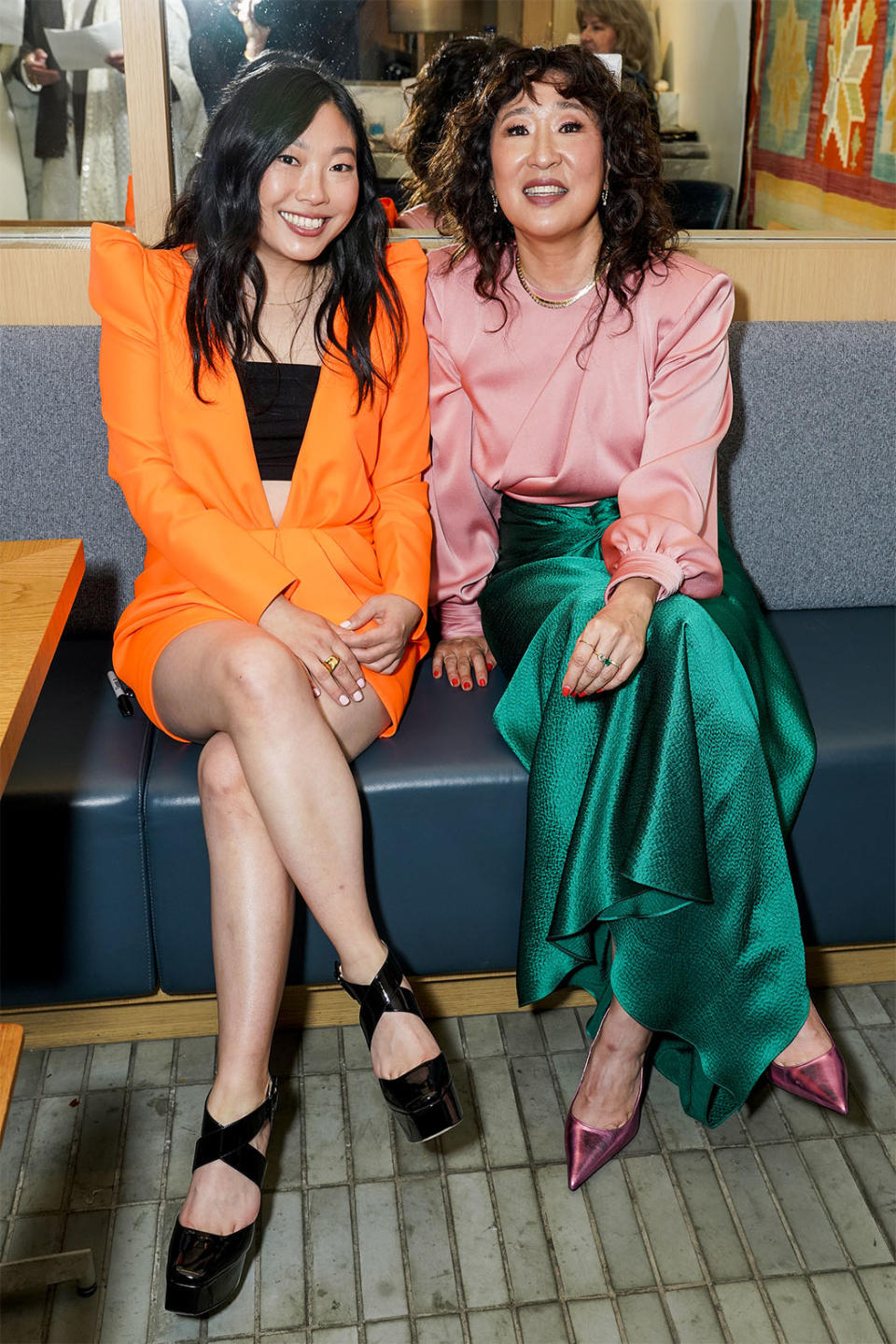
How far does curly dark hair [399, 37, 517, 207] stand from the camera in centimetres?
202

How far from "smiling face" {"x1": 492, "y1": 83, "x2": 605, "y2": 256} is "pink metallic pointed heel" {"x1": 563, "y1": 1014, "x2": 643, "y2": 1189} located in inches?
51.3

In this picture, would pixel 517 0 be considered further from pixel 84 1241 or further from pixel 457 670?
pixel 84 1241

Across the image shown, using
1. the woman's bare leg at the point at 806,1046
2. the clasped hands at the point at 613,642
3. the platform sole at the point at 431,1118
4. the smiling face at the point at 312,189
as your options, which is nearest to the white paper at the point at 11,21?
the smiling face at the point at 312,189

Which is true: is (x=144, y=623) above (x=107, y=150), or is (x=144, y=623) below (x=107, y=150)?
below

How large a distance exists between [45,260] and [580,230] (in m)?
0.89

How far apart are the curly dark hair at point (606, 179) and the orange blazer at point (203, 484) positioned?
27 centimetres

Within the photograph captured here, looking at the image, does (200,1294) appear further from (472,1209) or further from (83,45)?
(83,45)

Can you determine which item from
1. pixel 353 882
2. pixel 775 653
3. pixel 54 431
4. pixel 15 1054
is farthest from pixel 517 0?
pixel 15 1054

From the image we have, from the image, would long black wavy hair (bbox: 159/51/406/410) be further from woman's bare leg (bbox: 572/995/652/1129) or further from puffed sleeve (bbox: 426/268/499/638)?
woman's bare leg (bbox: 572/995/652/1129)

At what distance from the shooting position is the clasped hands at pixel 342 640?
5.41ft

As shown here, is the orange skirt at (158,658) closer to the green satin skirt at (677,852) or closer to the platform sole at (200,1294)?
the green satin skirt at (677,852)

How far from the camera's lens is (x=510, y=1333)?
1.41 meters

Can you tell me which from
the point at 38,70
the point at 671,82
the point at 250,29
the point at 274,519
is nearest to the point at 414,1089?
the point at 274,519

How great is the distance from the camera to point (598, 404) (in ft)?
6.12
